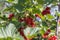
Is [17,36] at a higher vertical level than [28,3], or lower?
lower

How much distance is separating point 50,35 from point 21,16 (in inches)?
9.8

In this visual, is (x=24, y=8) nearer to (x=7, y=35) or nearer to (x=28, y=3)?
(x=28, y=3)

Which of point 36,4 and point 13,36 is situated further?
point 36,4

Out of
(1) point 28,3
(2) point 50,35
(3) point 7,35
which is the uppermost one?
→ (1) point 28,3

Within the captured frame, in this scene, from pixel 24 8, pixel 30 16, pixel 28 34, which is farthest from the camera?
pixel 30 16

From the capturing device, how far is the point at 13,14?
1.10 metres

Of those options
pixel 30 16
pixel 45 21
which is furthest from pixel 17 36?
pixel 45 21

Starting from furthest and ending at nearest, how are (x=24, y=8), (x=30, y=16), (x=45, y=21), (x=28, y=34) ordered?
(x=45, y=21) < (x=30, y=16) < (x=24, y=8) < (x=28, y=34)

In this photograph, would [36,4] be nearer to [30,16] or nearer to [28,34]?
[30,16]

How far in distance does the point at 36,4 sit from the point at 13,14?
5.8 inches

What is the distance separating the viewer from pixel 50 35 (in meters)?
1.16

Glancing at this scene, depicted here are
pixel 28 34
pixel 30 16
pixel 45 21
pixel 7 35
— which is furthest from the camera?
pixel 45 21

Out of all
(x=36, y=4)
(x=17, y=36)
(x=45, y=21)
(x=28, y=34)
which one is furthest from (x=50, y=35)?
(x=17, y=36)

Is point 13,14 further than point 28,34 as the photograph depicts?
Yes
